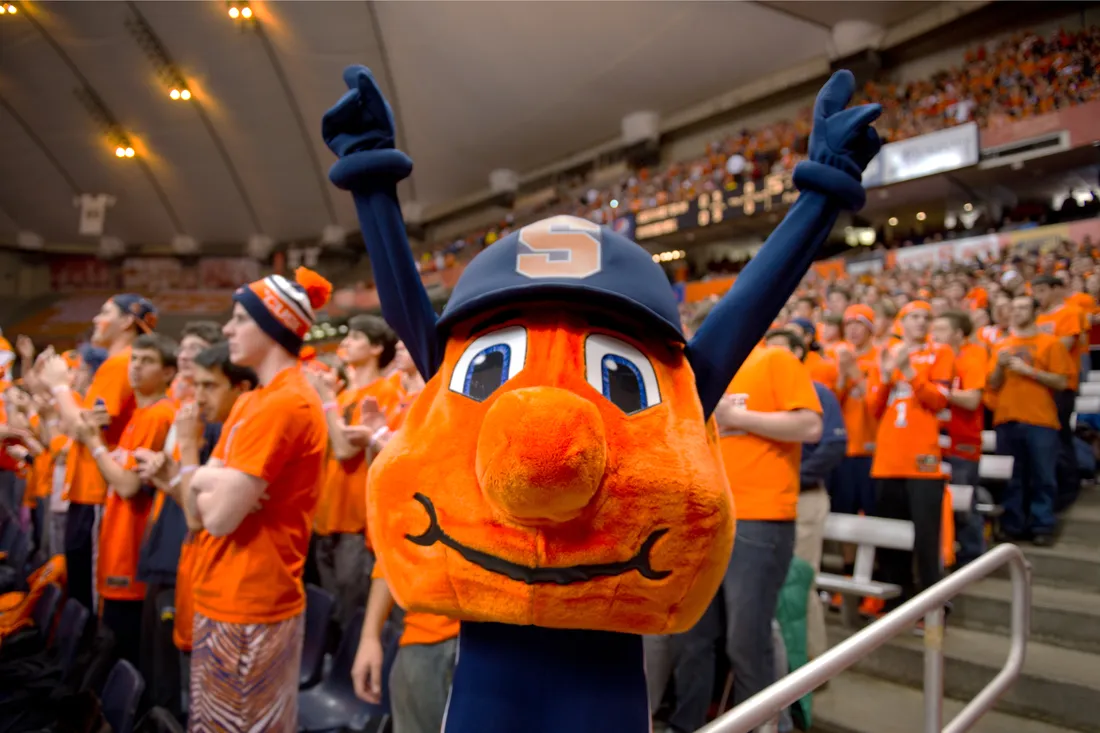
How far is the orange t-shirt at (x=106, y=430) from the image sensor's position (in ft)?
10.4

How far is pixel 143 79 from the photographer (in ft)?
42.0

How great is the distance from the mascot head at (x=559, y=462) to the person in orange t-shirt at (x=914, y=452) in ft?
9.14

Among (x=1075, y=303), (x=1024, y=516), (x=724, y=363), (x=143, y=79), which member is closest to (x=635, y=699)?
(x=724, y=363)

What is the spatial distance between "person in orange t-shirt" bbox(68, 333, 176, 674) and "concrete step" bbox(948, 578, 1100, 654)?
3757mm

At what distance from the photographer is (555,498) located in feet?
2.72

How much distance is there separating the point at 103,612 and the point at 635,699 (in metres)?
2.64

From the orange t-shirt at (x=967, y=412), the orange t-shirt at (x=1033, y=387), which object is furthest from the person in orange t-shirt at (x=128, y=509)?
the orange t-shirt at (x=1033, y=387)

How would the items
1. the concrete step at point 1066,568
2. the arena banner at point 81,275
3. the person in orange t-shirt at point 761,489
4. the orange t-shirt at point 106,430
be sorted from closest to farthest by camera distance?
the person in orange t-shirt at point 761,489
the orange t-shirt at point 106,430
the concrete step at point 1066,568
the arena banner at point 81,275

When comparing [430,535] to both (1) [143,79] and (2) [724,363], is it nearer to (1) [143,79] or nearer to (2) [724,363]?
(2) [724,363]

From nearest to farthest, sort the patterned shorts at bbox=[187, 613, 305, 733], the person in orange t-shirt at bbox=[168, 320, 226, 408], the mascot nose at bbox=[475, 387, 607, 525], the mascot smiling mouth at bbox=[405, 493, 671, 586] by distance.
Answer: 1. the mascot nose at bbox=[475, 387, 607, 525]
2. the mascot smiling mouth at bbox=[405, 493, 671, 586]
3. the patterned shorts at bbox=[187, 613, 305, 733]
4. the person in orange t-shirt at bbox=[168, 320, 226, 408]

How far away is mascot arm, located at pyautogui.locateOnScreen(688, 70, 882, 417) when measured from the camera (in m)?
1.22

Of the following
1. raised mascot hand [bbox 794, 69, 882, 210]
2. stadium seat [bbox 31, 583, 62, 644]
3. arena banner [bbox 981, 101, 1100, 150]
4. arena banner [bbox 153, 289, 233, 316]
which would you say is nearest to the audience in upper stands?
stadium seat [bbox 31, 583, 62, 644]

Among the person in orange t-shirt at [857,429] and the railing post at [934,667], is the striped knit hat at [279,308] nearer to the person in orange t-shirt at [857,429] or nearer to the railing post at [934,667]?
the railing post at [934,667]

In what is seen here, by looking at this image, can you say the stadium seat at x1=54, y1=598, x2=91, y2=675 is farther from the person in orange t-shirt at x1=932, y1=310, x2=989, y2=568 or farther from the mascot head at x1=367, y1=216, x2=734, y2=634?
the person in orange t-shirt at x1=932, y1=310, x2=989, y2=568
